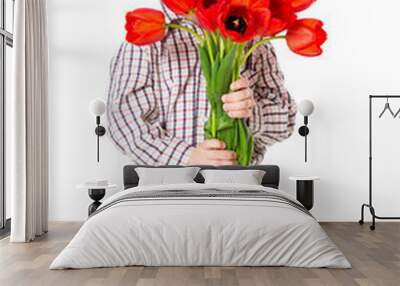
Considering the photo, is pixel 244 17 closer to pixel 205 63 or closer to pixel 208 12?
pixel 208 12

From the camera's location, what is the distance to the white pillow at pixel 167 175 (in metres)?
5.64

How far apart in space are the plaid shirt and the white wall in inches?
11.4

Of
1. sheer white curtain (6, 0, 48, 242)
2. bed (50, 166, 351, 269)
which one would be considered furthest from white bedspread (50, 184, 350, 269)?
sheer white curtain (6, 0, 48, 242)

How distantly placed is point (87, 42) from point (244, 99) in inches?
77.6

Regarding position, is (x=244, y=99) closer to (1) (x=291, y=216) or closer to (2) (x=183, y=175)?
(2) (x=183, y=175)

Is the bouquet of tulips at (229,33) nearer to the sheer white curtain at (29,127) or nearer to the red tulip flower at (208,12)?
the red tulip flower at (208,12)

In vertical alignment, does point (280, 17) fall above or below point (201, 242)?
above

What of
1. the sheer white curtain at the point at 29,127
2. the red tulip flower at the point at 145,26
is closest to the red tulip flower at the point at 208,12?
the red tulip flower at the point at 145,26

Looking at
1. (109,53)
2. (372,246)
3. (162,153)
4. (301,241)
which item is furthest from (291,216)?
(109,53)

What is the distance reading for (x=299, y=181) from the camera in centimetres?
605

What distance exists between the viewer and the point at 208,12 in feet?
16.2

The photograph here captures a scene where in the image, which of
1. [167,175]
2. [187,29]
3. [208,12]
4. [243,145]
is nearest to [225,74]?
[187,29]

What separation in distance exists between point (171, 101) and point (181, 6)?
1064 millimetres

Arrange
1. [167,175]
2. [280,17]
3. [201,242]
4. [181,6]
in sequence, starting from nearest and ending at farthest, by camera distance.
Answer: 1. [201,242]
2. [280,17]
3. [181,6]
4. [167,175]
